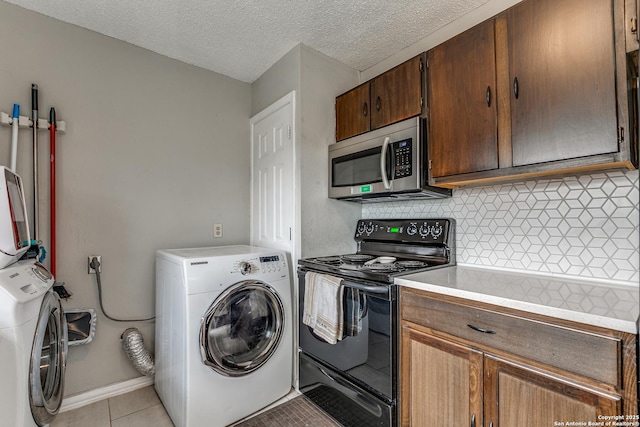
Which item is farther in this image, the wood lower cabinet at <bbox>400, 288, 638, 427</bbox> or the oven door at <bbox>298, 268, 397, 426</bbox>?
the oven door at <bbox>298, 268, 397, 426</bbox>

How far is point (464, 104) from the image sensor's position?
1.60 m

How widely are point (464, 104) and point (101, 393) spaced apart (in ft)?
9.53

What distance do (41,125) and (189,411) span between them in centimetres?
193

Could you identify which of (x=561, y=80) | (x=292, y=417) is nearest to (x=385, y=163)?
(x=561, y=80)

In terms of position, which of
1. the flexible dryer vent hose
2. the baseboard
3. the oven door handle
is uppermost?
the oven door handle

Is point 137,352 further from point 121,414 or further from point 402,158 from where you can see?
point 402,158

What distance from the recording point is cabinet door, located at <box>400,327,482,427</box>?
48.3 inches

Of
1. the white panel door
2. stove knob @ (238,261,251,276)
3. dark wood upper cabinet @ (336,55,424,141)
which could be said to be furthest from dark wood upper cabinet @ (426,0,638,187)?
stove knob @ (238,261,251,276)

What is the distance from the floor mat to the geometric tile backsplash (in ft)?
4.32

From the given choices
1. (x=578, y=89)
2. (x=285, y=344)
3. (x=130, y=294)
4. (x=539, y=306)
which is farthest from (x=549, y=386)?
(x=130, y=294)

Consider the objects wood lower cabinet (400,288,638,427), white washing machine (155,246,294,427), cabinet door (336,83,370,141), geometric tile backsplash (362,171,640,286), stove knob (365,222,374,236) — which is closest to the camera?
wood lower cabinet (400,288,638,427)

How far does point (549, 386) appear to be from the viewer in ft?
3.35

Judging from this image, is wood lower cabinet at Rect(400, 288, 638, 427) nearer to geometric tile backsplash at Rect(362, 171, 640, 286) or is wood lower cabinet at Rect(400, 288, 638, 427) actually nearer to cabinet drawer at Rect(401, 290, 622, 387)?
cabinet drawer at Rect(401, 290, 622, 387)

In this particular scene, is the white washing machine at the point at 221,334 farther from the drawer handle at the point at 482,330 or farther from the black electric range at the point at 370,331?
the drawer handle at the point at 482,330
